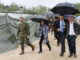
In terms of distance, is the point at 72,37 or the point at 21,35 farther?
the point at 21,35

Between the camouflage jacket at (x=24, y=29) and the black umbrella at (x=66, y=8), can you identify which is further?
the camouflage jacket at (x=24, y=29)

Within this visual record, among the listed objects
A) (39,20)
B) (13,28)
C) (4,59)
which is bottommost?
(4,59)

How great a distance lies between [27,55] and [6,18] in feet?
13.1

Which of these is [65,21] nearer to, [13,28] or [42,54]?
[42,54]

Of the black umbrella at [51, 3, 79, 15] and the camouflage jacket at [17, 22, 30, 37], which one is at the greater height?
the black umbrella at [51, 3, 79, 15]

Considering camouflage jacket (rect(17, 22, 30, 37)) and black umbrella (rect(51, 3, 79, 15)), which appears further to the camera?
camouflage jacket (rect(17, 22, 30, 37))

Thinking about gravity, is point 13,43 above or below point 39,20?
below

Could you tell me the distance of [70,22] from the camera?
22.9 feet

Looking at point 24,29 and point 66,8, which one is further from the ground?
point 66,8

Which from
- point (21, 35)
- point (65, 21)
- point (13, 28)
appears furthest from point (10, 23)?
point (65, 21)

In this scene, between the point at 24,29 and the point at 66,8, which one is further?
the point at 24,29

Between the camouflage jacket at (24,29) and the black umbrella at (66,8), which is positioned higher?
the black umbrella at (66,8)

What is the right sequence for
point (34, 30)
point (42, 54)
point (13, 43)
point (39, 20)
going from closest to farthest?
point (42, 54)
point (39, 20)
point (13, 43)
point (34, 30)

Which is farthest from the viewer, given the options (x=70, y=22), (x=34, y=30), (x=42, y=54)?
→ (x=34, y=30)
